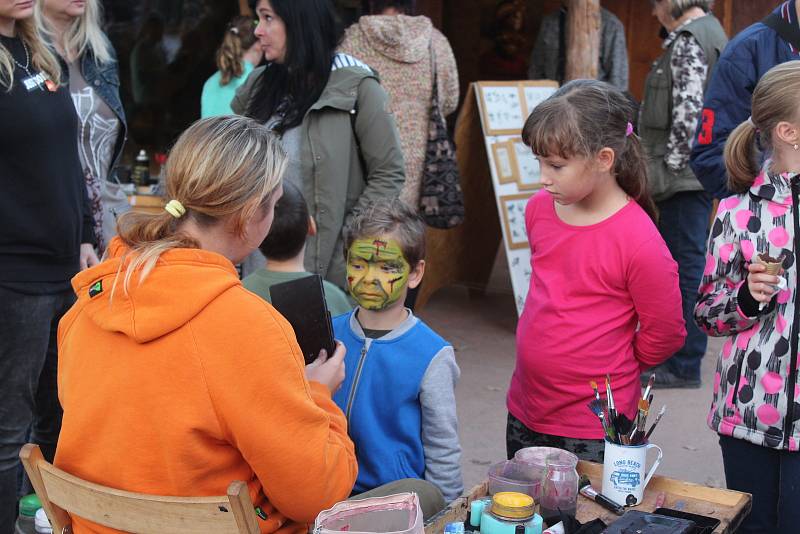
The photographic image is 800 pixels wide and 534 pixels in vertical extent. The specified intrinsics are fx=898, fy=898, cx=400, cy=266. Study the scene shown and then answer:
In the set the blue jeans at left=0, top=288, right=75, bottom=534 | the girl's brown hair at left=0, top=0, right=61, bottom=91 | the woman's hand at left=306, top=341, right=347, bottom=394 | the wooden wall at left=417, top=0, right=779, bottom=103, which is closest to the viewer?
the woman's hand at left=306, top=341, right=347, bottom=394

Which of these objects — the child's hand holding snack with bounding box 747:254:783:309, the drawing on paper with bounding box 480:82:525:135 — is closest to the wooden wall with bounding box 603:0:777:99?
the drawing on paper with bounding box 480:82:525:135

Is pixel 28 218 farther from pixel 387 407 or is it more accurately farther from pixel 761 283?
pixel 761 283

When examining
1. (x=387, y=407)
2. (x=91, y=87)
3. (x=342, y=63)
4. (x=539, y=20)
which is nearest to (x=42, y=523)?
(x=387, y=407)

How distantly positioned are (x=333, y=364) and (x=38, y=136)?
135 centimetres

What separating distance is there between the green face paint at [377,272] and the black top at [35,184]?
1013 mm

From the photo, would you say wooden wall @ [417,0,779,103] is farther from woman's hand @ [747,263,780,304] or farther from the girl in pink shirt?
woman's hand @ [747,263,780,304]

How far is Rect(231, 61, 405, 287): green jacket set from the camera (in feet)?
11.3

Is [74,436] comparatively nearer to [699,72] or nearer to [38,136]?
[38,136]

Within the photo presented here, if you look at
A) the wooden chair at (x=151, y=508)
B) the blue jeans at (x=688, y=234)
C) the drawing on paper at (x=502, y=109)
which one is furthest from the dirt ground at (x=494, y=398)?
the wooden chair at (x=151, y=508)

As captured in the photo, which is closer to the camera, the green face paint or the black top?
the green face paint

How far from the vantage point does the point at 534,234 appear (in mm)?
2887

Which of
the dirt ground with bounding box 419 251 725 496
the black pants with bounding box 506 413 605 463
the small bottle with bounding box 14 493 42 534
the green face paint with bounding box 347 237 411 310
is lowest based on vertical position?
Answer: the dirt ground with bounding box 419 251 725 496

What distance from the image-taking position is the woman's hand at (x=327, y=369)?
84.4 inches

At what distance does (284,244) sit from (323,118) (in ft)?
2.46
